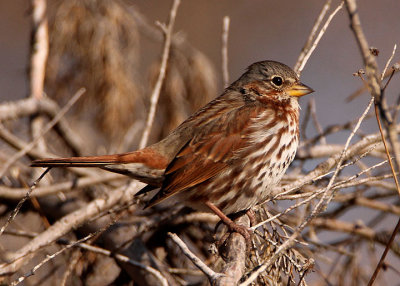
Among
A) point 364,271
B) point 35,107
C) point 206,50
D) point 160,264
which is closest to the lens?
point 160,264

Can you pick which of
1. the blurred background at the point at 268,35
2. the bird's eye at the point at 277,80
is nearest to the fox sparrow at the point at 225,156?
the bird's eye at the point at 277,80

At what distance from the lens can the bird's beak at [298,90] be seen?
3.84 metres

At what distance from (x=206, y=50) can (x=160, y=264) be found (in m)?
4.83

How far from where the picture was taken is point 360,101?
7.16 metres

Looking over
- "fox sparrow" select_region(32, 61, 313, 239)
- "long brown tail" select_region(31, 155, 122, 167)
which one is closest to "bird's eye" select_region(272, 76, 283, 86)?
"fox sparrow" select_region(32, 61, 313, 239)

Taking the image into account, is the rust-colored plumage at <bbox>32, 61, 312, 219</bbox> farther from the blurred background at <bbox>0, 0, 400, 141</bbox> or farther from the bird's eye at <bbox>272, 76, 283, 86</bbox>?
the blurred background at <bbox>0, 0, 400, 141</bbox>

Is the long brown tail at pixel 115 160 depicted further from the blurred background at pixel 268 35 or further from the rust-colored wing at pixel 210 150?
the blurred background at pixel 268 35

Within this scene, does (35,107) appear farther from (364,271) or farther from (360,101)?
(360,101)

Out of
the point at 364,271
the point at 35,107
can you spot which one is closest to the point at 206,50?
the point at 35,107

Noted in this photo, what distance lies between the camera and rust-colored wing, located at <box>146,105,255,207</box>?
3580 millimetres

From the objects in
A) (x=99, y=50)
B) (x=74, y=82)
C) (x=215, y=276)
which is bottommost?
(x=215, y=276)

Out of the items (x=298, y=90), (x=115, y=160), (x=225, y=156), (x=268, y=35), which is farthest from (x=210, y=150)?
(x=268, y=35)

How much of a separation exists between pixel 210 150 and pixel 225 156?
11 cm

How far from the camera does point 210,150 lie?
12.0ft
